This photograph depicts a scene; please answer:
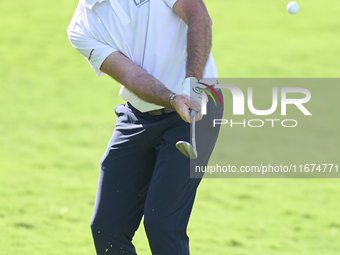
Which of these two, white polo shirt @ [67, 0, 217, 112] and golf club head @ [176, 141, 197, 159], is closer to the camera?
golf club head @ [176, 141, 197, 159]

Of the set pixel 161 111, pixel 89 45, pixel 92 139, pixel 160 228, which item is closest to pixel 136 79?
pixel 161 111

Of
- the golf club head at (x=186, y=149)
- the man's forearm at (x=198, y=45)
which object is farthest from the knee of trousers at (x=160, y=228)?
the man's forearm at (x=198, y=45)

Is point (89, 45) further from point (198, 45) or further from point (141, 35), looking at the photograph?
point (198, 45)

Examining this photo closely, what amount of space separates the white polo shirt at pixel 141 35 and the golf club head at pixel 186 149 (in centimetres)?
43

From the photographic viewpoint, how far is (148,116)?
346cm

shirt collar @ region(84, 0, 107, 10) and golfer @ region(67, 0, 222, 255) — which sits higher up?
shirt collar @ region(84, 0, 107, 10)

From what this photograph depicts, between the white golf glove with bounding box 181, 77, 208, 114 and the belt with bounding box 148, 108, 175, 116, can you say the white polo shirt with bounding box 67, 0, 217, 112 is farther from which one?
the white golf glove with bounding box 181, 77, 208, 114

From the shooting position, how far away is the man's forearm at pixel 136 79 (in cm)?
309

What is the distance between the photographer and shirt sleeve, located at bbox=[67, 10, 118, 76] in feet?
11.0

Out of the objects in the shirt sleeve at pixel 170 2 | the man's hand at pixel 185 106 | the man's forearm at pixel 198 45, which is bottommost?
the man's hand at pixel 185 106

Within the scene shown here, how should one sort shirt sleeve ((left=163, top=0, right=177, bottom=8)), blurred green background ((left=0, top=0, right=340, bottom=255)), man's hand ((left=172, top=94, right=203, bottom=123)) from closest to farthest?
1. man's hand ((left=172, top=94, right=203, bottom=123))
2. shirt sleeve ((left=163, top=0, right=177, bottom=8))
3. blurred green background ((left=0, top=0, right=340, bottom=255))

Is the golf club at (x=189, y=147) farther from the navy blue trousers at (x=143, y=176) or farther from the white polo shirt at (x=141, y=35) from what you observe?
the white polo shirt at (x=141, y=35)

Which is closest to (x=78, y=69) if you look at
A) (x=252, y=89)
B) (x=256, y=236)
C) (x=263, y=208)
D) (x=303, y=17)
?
(x=252, y=89)

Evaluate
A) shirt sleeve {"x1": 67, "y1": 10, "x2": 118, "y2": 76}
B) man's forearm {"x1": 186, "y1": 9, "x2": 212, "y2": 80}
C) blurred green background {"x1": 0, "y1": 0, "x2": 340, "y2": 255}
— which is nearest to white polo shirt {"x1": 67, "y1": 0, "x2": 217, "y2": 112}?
shirt sleeve {"x1": 67, "y1": 10, "x2": 118, "y2": 76}
